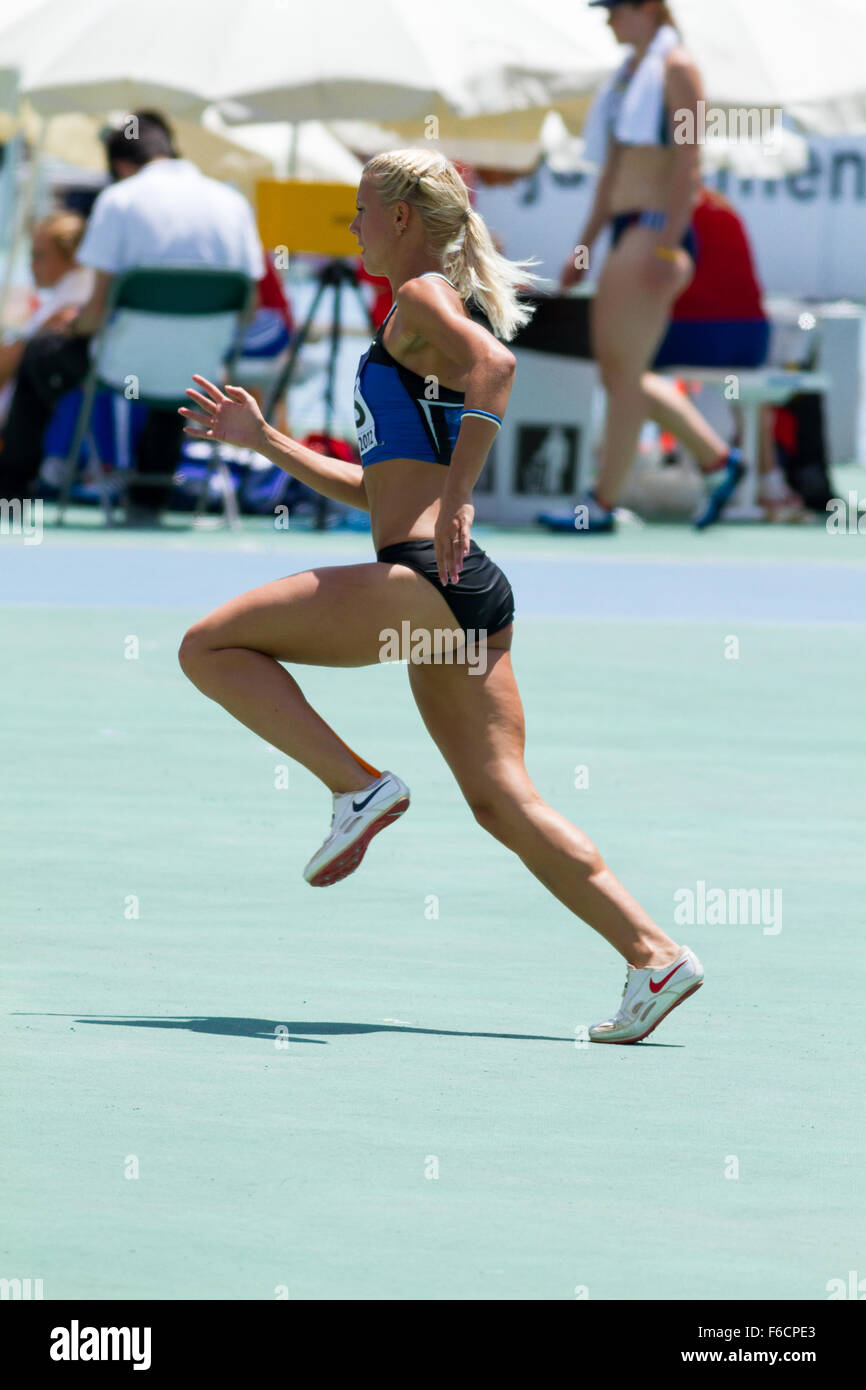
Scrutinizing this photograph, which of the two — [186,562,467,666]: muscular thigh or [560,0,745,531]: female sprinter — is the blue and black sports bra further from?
[560,0,745,531]: female sprinter

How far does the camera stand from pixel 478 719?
16.4 feet

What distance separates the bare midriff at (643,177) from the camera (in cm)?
1399

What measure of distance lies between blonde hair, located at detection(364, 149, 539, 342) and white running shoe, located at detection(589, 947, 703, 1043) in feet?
3.90

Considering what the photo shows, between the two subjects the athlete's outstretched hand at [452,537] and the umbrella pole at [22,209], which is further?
the umbrella pole at [22,209]

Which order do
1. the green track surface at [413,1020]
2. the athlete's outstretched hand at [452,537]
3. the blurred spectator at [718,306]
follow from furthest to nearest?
the blurred spectator at [718,306], the athlete's outstretched hand at [452,537], the green track surface at [413,1020]

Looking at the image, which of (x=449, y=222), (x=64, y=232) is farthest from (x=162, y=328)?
(x=449, y=222)

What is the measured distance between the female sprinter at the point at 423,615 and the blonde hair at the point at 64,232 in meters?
10.5

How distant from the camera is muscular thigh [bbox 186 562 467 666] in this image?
492cm

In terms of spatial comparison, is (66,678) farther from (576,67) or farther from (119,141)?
(576,67)

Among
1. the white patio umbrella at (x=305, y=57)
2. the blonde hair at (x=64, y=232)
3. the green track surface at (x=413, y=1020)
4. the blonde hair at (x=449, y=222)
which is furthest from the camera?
the white patio umbrella at (x=305, y=57)

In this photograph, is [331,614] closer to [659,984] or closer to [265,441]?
[265,441]

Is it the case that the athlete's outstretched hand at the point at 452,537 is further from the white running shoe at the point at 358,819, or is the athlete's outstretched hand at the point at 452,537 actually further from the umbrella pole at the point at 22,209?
the umbrella pole at the point at 22,209

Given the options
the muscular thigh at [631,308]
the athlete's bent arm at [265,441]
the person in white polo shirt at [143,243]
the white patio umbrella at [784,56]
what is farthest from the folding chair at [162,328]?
the athlete's bent arm at [265,441]
